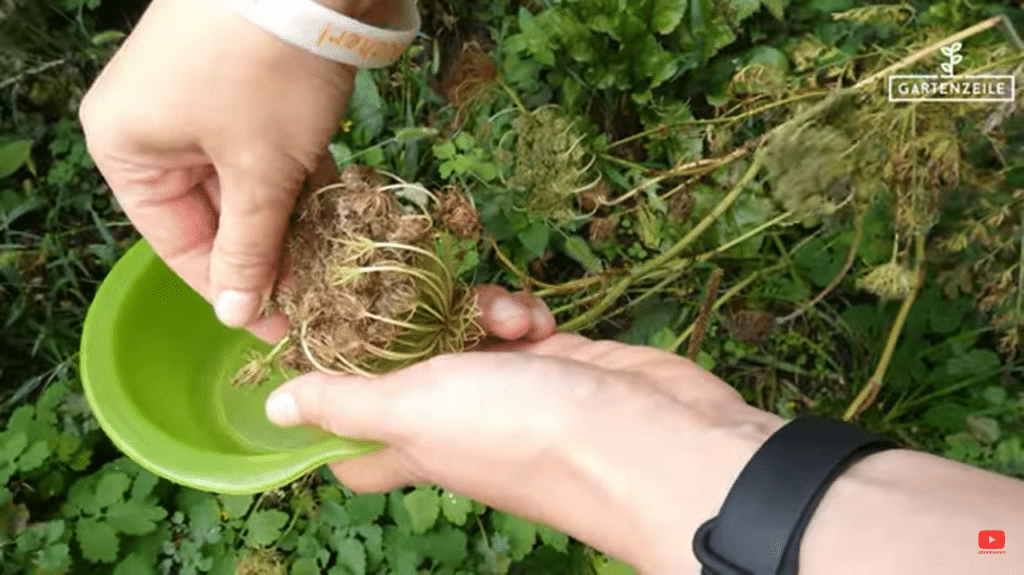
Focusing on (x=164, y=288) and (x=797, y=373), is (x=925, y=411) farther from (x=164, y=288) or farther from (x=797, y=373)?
(x=164, y=288)

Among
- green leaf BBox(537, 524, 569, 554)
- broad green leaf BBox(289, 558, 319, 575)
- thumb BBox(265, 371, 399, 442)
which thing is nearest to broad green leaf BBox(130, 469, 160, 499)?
broad green leaf BBox(289, 558, 319, 575)

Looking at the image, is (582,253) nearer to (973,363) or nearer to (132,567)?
(973,363)

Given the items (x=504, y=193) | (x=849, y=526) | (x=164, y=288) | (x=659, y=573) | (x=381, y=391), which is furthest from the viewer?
(x=504, y=193)

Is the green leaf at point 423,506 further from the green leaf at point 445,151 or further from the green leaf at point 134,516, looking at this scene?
the green leaf at point 445,151

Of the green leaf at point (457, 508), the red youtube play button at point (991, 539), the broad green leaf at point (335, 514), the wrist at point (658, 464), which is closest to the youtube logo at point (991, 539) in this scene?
the red youtube play button at point (991, 539)

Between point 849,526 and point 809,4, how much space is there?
1.60 meters

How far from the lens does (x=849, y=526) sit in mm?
905

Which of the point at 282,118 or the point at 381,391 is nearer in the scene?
the point at 282,118

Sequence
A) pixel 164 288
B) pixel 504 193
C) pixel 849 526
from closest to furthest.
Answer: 1. pixel 849 526
2. pixel 164 288
3. pixel 504 193

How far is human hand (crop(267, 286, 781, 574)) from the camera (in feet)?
3.56

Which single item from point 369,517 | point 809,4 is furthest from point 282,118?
point 809,4

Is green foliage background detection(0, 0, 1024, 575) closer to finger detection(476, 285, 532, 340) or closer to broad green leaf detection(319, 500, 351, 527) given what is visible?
broad green leaf detection(319, 500, 351, 527)

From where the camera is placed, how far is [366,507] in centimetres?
184

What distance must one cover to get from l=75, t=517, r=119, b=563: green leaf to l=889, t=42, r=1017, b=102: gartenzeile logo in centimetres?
169
